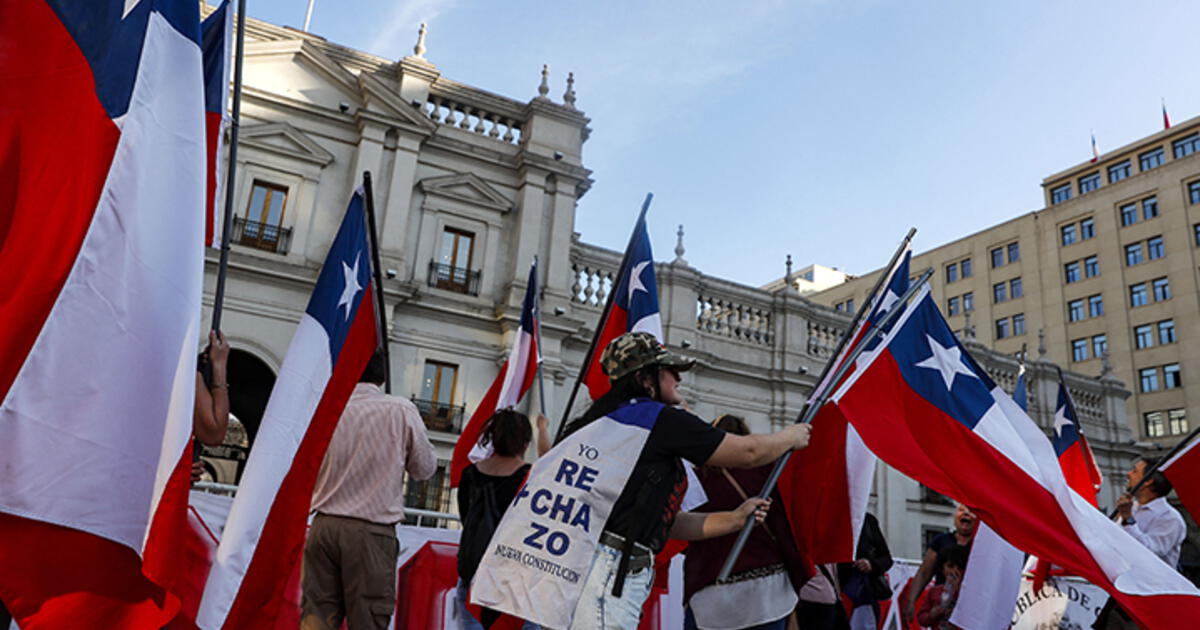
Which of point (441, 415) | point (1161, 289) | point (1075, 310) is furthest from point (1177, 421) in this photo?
point (441, 415)

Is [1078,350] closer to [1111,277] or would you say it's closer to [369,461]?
[1111,277]

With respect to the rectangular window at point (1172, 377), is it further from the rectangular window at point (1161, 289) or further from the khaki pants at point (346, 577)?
the khaki pants at point (346, 577)

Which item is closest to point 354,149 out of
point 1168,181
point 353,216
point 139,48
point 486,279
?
point 486,279

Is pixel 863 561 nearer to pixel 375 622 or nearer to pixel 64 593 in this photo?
pixel 375 622

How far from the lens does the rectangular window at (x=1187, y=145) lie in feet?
150

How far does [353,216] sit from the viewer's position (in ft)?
14.7

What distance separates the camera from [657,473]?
3.27 m

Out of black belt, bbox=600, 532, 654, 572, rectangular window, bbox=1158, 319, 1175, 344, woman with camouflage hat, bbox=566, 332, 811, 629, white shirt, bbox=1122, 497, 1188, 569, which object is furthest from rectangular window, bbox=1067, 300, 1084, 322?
black belt, bbox=600, 532, 654, 572

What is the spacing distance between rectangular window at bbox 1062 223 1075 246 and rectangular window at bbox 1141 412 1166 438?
1048 centimetres

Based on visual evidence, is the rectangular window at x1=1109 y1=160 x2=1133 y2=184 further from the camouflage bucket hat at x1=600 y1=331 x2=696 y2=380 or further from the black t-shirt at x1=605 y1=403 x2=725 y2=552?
the black t-shirt at x1=605 y1=403 x2=725 y2=552

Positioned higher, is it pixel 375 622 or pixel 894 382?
pixel 894 382

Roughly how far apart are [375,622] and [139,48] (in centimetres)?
291

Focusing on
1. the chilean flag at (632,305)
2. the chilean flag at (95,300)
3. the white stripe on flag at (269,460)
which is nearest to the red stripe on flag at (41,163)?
the chilean flag at (95,300)

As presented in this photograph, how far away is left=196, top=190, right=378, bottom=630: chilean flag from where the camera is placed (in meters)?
3.45
